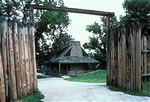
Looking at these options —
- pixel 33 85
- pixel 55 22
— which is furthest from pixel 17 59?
pixel 55 22

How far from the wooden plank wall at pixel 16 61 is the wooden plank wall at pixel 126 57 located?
3964 mm

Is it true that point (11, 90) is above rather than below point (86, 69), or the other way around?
above

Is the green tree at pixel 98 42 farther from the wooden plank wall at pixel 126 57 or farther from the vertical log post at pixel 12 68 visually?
the vertical log post at pixel 12 68

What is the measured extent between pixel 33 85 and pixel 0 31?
2632 mm

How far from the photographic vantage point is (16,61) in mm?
4852

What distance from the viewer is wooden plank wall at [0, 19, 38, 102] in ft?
14.1

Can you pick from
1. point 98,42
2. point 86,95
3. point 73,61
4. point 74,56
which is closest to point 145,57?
point 86,95

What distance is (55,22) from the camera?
83.0 ft

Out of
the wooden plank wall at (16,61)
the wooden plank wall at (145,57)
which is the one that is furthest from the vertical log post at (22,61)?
the wooden plank wall at (145,57)

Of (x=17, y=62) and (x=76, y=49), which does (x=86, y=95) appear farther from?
(x=76, y=49)

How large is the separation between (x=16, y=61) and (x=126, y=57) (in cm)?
470

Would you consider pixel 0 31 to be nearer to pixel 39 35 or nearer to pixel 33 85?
pixel 33 85

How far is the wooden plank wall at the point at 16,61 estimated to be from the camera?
4297 millimetres

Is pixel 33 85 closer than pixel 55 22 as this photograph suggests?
Yes
